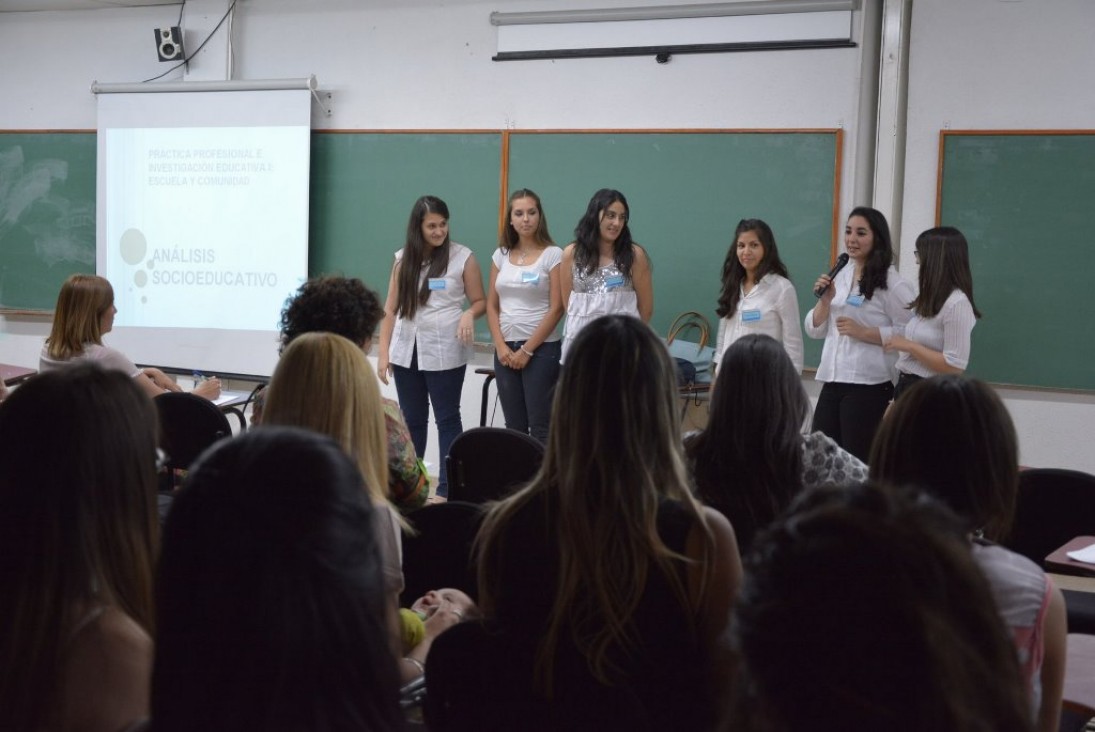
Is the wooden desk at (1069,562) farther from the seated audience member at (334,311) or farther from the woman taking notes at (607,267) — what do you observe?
the woman taking notes at (607,267)

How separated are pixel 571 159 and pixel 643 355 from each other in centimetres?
435

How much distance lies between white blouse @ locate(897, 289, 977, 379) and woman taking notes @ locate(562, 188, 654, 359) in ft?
4.00

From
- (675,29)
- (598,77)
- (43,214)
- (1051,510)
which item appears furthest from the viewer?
(43,214)

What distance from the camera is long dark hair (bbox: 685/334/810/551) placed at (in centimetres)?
213

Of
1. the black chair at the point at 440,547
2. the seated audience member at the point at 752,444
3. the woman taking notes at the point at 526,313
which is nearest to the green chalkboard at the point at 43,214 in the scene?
the woman taking notes at the point at 526,313

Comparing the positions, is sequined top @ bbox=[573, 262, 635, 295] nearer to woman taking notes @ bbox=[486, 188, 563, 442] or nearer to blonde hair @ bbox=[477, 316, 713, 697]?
woman taking notes @ bbox=[486, 188, 563, 442]

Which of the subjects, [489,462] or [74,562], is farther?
[489,462]

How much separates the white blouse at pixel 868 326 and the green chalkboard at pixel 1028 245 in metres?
0.74

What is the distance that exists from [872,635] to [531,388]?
456 cm

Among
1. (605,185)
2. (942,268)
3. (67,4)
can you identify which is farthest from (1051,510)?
(67,4)

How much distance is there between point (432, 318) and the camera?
5273 millimetres

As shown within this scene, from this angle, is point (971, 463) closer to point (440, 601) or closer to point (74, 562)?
point (440, 601)

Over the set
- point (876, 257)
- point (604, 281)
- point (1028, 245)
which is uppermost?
point (1028, 245)

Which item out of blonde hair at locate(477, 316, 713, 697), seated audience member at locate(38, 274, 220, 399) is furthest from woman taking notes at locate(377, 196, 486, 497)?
blonde hair at locate(477, 316, 713, 697)
